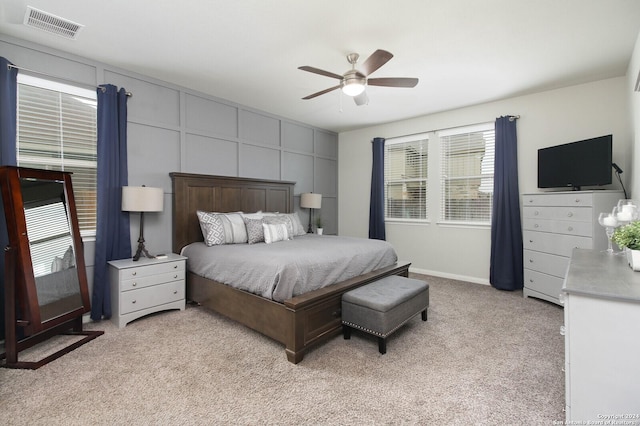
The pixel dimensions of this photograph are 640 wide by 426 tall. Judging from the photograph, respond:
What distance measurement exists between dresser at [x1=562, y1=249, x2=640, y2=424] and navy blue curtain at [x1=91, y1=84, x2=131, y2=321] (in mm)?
3795

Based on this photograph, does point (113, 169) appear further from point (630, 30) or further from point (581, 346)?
point (630, 30)

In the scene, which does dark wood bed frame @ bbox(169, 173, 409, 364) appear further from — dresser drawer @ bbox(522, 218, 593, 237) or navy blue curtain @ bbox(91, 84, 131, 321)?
dresser drawer @ bbox(522, 218, 593, 237)

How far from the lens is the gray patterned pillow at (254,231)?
3.75m

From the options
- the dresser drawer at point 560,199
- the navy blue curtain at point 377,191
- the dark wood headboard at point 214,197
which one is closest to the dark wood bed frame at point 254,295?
the dark wood headboard at point 214,197

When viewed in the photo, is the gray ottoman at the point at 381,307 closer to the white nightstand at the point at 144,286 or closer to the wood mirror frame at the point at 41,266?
the white nightstand at the point at 144,286

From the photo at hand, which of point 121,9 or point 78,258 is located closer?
point 121,9

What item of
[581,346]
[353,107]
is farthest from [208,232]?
[581,346]

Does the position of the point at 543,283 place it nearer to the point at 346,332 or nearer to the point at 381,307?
the point at 381,307

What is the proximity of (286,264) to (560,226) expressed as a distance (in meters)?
3.23

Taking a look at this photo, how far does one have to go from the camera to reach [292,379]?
6.86 ft

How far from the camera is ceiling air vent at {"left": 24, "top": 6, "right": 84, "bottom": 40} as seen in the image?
2383 mm

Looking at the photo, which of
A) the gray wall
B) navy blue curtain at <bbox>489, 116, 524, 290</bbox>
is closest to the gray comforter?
the gray wall

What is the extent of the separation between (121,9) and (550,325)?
4740 millimetres

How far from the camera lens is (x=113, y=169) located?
3.21 m
